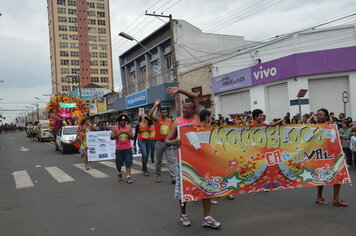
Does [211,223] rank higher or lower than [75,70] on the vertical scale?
lower

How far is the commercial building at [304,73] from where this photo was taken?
16703mm

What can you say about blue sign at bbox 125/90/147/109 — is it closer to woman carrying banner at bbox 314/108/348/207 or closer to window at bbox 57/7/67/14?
woman carrying banner at bbox 314/108/348/207

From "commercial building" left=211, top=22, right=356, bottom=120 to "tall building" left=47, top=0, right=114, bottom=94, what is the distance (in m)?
90.8

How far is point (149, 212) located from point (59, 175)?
216 inches

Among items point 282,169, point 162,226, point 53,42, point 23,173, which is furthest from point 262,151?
point 53,42

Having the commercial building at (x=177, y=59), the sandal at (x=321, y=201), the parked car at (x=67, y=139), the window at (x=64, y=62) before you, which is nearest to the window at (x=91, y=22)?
the window at (x=64, y=62)

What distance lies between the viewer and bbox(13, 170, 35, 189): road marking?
856 centimetres

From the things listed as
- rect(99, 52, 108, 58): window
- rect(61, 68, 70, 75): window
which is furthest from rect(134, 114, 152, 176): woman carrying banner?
rect(99, 52, 108, 58): window

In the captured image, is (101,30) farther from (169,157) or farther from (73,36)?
(169,157)

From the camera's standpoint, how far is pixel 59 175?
10023 mm

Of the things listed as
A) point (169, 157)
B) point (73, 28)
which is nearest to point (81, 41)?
point (73, 28)

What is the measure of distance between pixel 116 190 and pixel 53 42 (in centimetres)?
10739

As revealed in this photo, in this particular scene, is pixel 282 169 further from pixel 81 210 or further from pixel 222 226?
pixel 81 210

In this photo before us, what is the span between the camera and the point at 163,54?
33.6m
